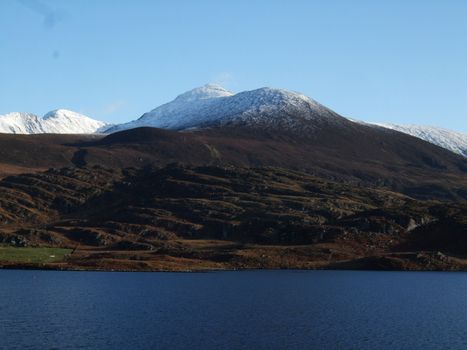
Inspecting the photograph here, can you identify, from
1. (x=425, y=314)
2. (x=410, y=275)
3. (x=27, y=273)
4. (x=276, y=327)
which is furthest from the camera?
(x=410, y=275)

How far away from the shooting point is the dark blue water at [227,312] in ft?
271

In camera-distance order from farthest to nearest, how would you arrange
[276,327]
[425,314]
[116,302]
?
1. [116,302]
2. [425,314]
3. [276,327]

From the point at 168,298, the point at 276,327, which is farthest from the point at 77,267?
the point at 276,327

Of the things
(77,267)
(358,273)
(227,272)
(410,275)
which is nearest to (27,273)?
(77,267)

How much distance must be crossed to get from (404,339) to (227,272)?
344 ft

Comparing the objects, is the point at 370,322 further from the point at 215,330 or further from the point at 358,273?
the point at 358,273

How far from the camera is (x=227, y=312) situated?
107 meters

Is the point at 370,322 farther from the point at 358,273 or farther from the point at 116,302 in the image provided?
the point at 358,273

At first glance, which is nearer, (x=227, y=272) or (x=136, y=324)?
(x=136, y=324)

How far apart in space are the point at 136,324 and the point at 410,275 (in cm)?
10892

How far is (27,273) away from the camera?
16762cm

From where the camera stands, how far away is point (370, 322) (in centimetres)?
9938

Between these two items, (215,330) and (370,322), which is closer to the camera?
(215,330)

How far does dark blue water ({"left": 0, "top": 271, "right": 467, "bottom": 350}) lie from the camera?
8250 cm
